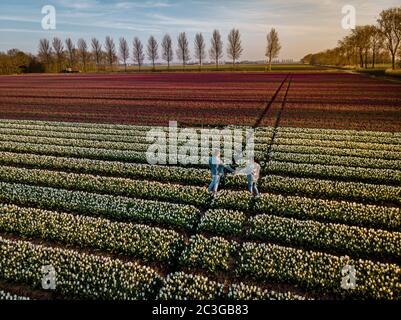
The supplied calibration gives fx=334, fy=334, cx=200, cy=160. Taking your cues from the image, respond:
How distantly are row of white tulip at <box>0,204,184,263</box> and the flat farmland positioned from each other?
42mm

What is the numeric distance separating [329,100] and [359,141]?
21.1 metres

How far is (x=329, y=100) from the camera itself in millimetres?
42438

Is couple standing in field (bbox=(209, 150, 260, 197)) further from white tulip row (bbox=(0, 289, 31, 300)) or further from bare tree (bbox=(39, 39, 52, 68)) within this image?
bare tree (bbox=(39, 39, 52, 68))

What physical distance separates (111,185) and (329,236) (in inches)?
381

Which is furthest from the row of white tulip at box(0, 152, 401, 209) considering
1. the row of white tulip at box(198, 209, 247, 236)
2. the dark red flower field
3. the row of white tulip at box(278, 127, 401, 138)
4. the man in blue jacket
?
the dark red flower field

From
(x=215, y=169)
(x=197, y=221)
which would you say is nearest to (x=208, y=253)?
(x=197, y=221)

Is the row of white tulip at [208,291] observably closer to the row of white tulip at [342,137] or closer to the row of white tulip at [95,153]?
the row of white tulip at [95,153]

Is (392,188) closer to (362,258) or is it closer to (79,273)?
(362,258)

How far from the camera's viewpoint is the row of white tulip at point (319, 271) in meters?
8.77

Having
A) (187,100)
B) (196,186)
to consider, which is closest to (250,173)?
(196,186)

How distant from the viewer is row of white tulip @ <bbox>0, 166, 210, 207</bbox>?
47.5 feet

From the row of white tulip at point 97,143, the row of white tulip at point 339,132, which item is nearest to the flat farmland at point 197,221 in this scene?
the row of white tulip at point 97,143

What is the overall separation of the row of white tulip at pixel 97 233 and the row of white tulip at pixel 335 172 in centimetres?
807
